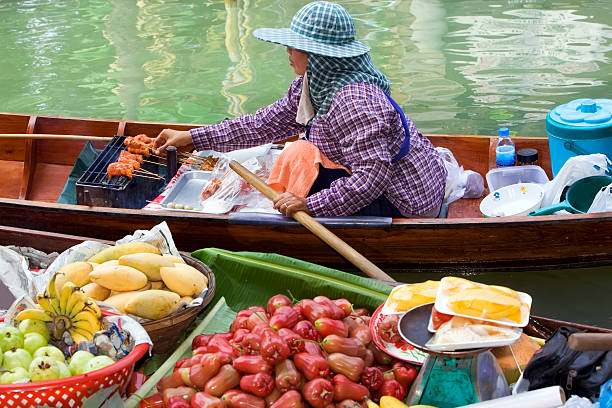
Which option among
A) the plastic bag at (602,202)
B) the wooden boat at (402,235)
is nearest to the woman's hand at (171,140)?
the wooden boat at (402,235)

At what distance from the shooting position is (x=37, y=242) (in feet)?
11.3

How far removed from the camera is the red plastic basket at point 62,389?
208 centimetres

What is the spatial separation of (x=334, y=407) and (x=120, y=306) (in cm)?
87

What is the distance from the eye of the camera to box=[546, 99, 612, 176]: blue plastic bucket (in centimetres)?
413

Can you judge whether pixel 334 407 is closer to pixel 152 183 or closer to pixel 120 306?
pixel 120 306

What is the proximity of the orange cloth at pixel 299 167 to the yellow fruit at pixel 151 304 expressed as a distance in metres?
1.41

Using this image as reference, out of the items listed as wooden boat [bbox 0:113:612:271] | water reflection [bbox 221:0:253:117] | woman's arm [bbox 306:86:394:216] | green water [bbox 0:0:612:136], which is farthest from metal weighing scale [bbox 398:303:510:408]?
water reflection [bbox 221:0:253:117]

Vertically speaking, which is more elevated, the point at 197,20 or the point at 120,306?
the point at 120,306

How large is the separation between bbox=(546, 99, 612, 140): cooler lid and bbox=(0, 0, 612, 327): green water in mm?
3025

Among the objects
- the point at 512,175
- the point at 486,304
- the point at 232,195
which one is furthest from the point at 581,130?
Result: the point at 486,304

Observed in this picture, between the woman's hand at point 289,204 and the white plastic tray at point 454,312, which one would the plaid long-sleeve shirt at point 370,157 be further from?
the white plastic tray at point 454,312

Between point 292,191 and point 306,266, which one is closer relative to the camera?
point 306,266

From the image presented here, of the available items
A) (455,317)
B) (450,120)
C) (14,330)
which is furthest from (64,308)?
(450,120)

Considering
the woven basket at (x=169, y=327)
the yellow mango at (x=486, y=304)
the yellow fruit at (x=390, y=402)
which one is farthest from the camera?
the woven basket at (x=169, y=327)
